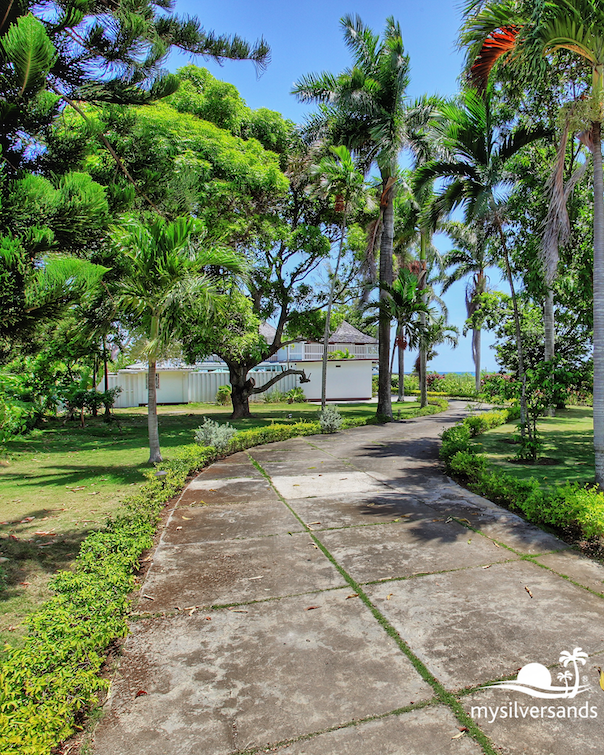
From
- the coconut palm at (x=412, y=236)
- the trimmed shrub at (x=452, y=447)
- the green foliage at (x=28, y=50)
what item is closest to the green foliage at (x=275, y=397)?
the coconut palm at (x=412, y=236)

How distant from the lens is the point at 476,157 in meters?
9.80

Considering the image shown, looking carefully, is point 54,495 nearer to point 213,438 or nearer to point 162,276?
point 213,438

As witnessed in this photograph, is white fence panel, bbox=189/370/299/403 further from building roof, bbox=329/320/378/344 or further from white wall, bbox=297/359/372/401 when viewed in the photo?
building roof, bbox=329/320/378/344

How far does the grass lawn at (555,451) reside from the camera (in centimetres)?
776

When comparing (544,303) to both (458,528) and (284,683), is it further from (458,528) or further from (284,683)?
(284,683)

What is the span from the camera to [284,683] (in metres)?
2.74

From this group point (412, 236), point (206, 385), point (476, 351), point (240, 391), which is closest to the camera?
point (240, 391)

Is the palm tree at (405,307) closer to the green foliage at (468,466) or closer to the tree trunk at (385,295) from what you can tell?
the tree trunk at (385,295)

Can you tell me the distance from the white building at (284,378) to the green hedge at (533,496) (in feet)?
58.7

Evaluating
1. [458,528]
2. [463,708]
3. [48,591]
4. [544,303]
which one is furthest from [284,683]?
[544,303]

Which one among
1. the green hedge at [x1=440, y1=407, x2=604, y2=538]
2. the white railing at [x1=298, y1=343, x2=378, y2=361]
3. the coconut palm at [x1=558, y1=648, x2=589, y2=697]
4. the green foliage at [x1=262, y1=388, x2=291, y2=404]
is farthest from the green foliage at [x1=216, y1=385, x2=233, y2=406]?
the coconut palm at [x1=558, y1=648, x2=589, y2=697]

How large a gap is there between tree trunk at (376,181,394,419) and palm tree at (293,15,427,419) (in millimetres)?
445

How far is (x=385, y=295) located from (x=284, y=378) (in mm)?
12958

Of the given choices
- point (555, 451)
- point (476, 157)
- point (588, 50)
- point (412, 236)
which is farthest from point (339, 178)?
point (555, 451)
